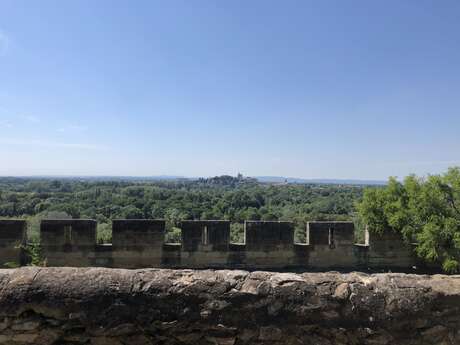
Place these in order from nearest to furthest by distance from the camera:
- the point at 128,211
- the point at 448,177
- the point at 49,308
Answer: the point at 49,308 < the point at 448,177 < the point at 128,211

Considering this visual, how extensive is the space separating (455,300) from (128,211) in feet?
164

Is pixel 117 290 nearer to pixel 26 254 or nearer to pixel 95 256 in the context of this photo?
pixel 95 256

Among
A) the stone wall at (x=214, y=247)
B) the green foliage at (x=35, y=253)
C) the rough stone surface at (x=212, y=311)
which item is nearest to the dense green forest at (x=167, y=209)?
the green foliage at (x=35, y=253)

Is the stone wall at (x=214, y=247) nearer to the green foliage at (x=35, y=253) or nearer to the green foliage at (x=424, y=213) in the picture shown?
the green foliage at (x=35, y=253)

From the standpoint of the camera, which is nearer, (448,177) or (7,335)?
(7,335)

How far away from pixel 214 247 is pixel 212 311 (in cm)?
456

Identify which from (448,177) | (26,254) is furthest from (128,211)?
(448,177)

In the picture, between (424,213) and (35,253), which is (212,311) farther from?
(424,213)

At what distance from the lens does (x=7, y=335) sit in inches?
115

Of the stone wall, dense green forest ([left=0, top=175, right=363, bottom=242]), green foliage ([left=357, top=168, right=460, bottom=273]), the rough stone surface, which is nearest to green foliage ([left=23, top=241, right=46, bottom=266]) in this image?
the stone wall

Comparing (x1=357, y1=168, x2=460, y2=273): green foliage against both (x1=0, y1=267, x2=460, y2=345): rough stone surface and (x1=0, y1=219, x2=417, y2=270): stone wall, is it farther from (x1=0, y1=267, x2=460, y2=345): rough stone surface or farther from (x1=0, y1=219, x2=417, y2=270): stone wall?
(x1=0, y1=267, x2=460, y2=345): rough stone surface

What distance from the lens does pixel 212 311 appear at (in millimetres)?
2990

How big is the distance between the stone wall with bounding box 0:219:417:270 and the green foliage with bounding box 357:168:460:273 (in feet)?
1.71

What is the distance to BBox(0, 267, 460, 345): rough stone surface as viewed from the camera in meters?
2.93
